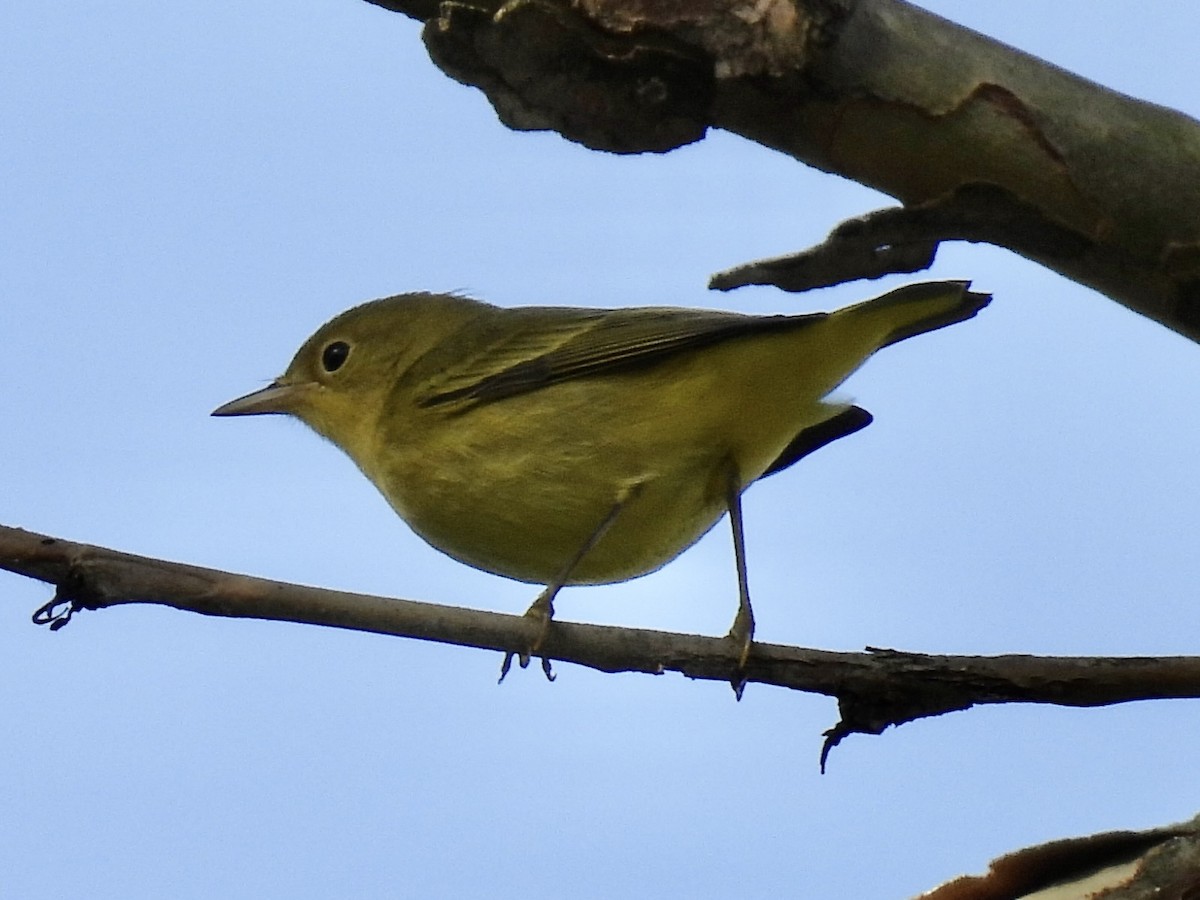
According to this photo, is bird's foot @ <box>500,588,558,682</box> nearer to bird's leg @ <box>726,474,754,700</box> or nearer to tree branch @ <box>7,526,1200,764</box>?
tree branch @ <box>7,526,1200,764</box>

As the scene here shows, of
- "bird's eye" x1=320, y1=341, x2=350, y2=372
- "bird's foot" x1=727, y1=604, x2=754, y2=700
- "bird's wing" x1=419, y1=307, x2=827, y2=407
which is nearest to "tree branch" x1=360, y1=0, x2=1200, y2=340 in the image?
"bird's foot" x1=727, y1=604, x2=754, y2=700

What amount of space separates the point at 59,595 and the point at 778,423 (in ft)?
7.99

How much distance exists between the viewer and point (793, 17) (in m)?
2.31

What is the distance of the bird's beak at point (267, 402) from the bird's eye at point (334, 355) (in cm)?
11

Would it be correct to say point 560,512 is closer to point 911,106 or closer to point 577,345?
point 577,345

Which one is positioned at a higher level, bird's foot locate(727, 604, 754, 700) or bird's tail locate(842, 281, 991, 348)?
bird's tail locate(842, 281, 991, 348)

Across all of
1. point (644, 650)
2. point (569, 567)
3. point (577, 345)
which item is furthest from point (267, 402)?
point (644, 650)

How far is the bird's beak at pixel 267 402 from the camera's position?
4.89 meters

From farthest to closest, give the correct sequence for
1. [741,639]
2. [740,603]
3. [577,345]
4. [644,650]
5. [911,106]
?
[577,345] → [740,603] → [741,639] → [644,650] → [911,106]

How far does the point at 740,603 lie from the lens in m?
3.58

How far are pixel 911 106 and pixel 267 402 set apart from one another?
3065mm

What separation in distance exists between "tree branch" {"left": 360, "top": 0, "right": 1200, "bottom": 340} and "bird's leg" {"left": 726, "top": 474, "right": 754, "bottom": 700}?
1.02 meters

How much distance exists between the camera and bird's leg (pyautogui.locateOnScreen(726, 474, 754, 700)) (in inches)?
117

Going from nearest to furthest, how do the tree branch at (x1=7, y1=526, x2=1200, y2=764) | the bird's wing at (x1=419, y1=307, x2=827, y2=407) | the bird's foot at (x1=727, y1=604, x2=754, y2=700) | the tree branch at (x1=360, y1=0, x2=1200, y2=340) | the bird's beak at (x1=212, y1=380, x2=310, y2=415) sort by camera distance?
the tree branch at (x1=7, y1=526, x2=1200, y2=764)
the tree branch at (x1=360, y1=0, x2=1200, y2=340)
the bird's foot at (x1=727, y1=604, x2=754, y2=700)
the bird's wing at (x1=419, y1=307, x2=827, y2=407)
the bird's beak at (x1=212, y1=380, x2=310, y2=415)
